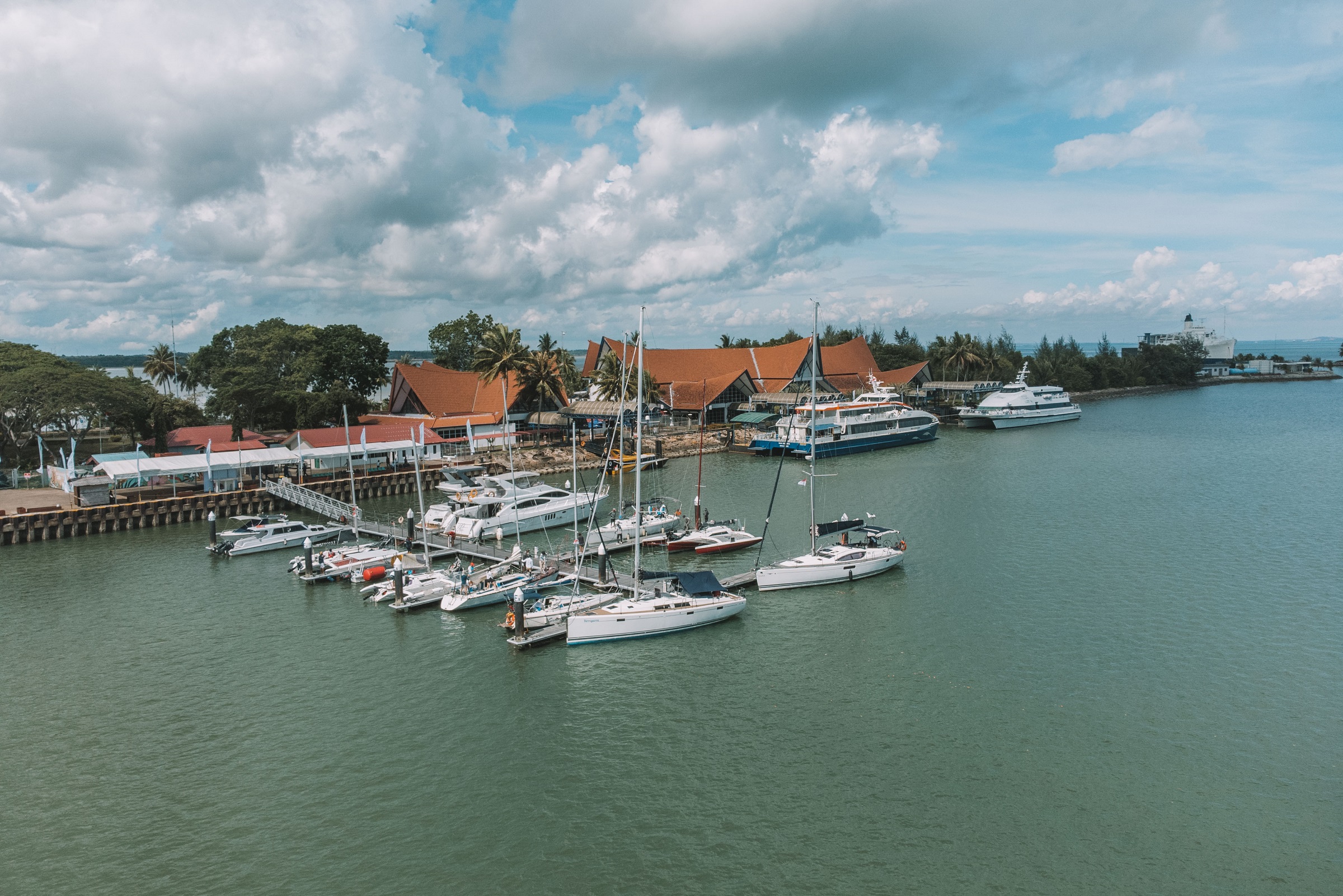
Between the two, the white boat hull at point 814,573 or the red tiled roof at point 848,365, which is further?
the red tiled roof at point 848,365

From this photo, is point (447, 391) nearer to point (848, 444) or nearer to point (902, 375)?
point (848, 444)

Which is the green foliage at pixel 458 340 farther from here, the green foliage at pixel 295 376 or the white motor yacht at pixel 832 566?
the white motor yacht at pixel 832 566

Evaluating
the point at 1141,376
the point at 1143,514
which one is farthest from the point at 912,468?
the point at 1141,376

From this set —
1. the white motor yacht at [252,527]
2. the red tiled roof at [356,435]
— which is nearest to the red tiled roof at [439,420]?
the red tiled roof at [356,435]

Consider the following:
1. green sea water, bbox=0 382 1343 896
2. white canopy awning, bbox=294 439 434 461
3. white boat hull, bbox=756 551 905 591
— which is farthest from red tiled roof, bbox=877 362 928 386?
white boat hull, bbox=756 551 905 591

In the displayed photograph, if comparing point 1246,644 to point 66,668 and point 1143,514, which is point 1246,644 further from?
point 66,668

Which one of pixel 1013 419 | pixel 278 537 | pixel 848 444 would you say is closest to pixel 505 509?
pixel 278 537

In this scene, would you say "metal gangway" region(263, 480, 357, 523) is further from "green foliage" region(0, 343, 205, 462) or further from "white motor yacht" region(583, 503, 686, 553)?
"green foliage" region(0, 343, 205, 462)
